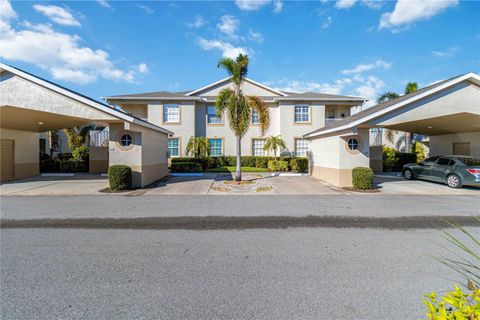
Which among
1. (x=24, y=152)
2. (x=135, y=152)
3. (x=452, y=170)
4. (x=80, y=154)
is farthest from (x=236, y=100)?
(x=24, y=152)

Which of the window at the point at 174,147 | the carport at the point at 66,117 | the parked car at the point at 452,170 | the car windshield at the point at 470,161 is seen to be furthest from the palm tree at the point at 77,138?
the car windshield at the point at 470,161

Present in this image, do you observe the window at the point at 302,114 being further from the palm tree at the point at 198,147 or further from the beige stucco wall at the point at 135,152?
the beige stucco wall at the point at 135,152

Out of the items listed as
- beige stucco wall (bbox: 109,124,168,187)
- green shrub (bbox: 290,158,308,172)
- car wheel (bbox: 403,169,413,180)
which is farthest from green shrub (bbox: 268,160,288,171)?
beige stucco wall (bbox: 109,124,168,187)

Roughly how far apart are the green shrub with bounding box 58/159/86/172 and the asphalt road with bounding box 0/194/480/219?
9.54 m

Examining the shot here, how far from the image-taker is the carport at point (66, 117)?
1040cm

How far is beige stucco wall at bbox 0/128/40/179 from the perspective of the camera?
14055 millimetres

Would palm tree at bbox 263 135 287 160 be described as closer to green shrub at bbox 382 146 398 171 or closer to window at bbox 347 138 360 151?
window at bbox 347 138 360 151

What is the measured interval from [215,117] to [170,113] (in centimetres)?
429

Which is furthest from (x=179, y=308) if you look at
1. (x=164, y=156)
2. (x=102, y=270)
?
(x=164, y=156)

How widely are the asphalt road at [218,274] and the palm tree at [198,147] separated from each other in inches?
556

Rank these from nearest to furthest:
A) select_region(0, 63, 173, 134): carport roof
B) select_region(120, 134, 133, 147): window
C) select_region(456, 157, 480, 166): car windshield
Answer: select_region(0, 63, 173, 134): carport roof → select_region(456, 157, 480, 166): car windshield → select_region(120, 134, 133, 147): window

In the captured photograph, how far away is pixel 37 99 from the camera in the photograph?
1048 cm

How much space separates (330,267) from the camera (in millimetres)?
3652

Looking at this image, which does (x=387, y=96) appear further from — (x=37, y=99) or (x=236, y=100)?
(x=37, y=99)
